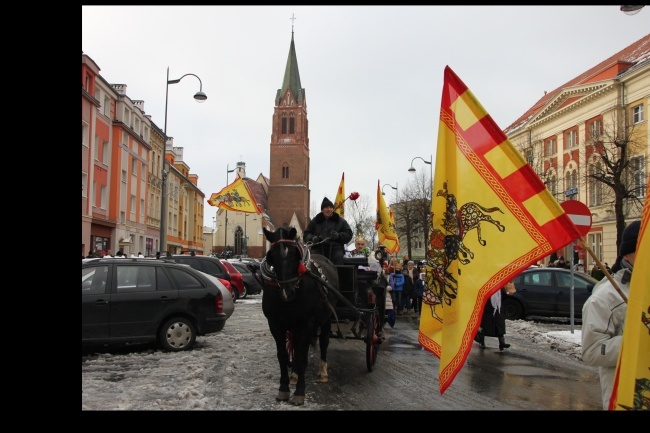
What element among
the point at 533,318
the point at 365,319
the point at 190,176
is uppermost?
the point at 190,176

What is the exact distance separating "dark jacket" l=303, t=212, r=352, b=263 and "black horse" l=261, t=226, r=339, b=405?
6.65ft

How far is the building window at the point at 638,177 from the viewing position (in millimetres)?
29478

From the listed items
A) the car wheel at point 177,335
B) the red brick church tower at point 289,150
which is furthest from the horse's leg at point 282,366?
the red brick church tower at point 289,150

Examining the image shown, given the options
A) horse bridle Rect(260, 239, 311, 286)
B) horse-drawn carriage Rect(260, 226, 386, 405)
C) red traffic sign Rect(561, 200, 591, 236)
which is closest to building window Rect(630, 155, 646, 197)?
red traffic sign Rect(561, 200, 591, 236)

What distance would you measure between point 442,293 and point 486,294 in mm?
387

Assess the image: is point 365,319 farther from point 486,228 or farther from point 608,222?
point 608,222

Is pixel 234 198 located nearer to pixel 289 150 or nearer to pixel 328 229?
pixel 328 229

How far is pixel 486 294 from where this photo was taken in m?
4.11

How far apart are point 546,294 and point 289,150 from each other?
8647 cm

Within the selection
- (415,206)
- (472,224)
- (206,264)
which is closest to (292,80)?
(415,206)

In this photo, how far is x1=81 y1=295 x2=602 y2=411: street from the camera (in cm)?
675

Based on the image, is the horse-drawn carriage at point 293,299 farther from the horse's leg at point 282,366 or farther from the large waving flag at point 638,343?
the large waving flag at point 638,343

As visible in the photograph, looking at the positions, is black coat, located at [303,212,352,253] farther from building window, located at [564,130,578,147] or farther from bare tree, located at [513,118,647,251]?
building window, located at [564,130,578,147]
